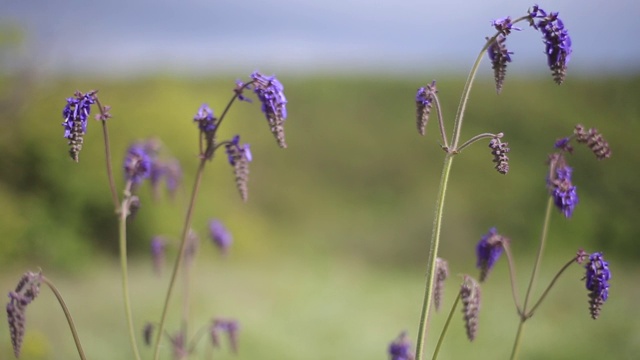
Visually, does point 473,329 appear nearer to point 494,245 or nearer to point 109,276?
point 494,245

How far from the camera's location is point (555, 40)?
217cm

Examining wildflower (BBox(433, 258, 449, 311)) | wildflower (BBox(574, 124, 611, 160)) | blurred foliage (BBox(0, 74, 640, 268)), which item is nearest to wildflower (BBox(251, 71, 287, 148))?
wildflower (BBox(433, 258, 449, 311))

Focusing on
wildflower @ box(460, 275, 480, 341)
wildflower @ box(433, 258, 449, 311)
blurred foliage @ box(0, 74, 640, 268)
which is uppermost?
blurred foliage @ box(0, 74, 640, 268)

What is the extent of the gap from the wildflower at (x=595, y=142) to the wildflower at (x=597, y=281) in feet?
1.11

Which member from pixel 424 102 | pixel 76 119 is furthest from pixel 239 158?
pixel 424 102

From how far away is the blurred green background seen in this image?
301 inches

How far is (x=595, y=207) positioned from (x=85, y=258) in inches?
324

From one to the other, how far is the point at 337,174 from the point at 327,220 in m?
1.27

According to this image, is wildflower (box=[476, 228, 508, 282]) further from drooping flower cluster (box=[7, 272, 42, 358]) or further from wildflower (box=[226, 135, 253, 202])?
drooping flower cluster (box=[7, 272, 42, 358])

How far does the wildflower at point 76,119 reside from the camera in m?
2.23

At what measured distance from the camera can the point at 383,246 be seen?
13.5 metres

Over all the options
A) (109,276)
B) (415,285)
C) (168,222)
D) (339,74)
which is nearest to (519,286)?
(415,285)

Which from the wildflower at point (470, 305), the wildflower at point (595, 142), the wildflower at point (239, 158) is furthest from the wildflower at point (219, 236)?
the wildflower at point (595, 142)

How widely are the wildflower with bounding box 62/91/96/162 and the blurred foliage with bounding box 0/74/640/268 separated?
571 cm
